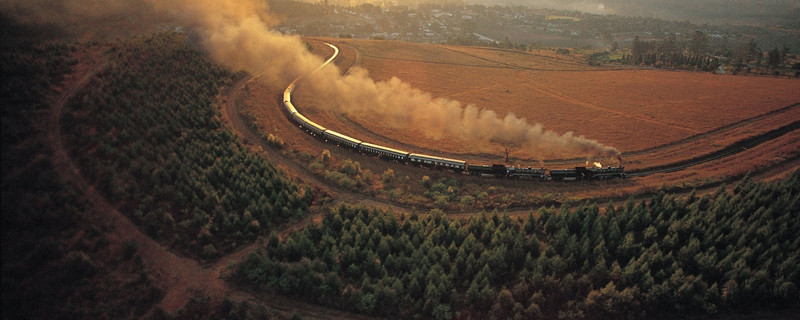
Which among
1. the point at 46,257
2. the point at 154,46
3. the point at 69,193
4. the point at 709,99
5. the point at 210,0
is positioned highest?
the point at 210,0

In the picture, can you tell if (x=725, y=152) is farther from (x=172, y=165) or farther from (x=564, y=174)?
(x=172, y=165)

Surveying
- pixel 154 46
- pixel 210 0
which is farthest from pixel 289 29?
pixel 154 46

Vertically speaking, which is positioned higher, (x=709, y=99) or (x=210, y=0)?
(x=210, y=0)

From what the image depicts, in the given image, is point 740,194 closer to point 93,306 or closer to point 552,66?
point 93,306

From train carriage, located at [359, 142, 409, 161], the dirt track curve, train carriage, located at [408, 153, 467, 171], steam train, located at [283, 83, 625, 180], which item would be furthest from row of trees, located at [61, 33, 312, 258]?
train carriage, located at [408, 153, 467, 171]

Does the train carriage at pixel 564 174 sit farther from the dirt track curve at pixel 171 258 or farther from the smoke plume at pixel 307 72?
the dirt track curve at pixel 171 258

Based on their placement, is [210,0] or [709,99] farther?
[210,0]

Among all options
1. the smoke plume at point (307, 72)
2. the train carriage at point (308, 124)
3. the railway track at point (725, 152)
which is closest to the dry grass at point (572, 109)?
the railway track at point (725, 152)
